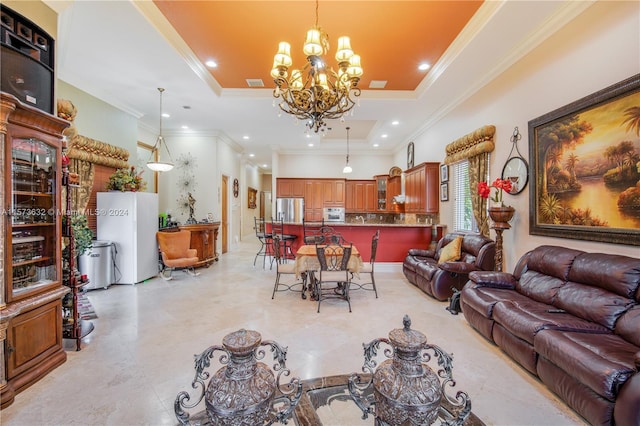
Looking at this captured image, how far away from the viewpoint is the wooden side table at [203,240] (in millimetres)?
5938

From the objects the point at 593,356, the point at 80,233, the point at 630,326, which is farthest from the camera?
the point at 80,233

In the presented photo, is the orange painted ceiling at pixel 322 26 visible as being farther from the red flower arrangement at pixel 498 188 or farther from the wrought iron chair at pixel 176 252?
the wrought iron chair at pixel 176 252

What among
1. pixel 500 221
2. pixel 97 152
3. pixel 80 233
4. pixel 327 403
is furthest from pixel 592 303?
pixel 97 152

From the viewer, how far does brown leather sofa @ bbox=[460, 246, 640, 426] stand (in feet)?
5.02

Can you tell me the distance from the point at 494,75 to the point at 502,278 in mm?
2917

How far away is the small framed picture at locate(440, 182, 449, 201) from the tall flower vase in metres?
2.04

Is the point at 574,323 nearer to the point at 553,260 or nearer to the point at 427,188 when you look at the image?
the point at 553,260

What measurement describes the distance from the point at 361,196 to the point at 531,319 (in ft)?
22.9

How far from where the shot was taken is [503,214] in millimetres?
3371

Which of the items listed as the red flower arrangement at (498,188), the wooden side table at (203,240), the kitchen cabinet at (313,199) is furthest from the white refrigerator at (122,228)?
the red flower arrangement at (498,188)

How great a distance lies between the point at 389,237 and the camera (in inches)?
231

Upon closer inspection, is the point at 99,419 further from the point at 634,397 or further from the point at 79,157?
the point at 79,157

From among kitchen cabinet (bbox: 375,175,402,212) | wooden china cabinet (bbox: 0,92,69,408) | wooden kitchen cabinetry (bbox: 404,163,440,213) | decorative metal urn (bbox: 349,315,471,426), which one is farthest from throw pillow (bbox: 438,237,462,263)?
wooden china cabinet (bbox: 0,92,69,408)

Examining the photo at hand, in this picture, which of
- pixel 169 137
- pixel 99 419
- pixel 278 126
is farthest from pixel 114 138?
pixel 99 419
